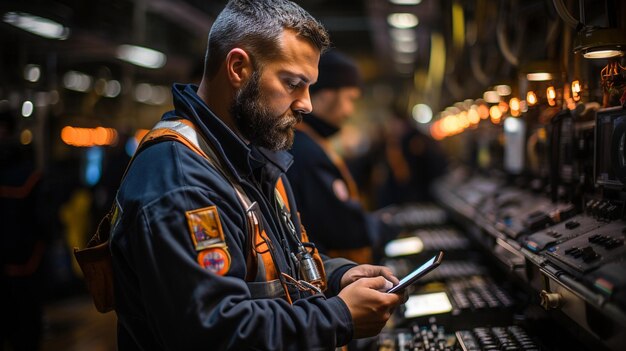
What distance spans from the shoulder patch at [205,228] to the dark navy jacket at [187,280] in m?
0.02

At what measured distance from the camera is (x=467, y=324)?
7.98ft

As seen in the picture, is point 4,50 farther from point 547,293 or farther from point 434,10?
point 547,293

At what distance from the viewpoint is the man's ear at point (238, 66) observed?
5.23ft

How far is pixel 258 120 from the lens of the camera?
1632 millimetres

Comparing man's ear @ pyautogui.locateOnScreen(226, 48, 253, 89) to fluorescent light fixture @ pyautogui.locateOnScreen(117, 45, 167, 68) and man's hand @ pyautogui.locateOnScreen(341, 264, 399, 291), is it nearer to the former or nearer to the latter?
man's hand @ pyautogui.locateOnScreen(341, 264, 399, 291)

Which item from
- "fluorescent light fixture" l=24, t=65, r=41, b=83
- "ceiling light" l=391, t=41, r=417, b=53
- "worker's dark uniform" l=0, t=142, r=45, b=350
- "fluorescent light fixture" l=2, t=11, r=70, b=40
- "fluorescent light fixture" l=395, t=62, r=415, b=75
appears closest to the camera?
"fluorescent light fixture" l=2, t=11, r=70, b=40

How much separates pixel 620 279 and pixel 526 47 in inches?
110

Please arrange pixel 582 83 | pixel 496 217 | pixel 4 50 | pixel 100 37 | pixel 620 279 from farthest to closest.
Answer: pixel 100 37, pixel 4 50, pixel 496 217, pixel 582 83, pixel 620 279

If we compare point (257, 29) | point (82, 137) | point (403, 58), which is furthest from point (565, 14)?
point (82, 137)

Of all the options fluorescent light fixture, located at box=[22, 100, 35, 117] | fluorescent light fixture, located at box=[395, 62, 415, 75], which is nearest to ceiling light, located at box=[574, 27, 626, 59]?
fluorescent light fixture, located at box=[22, 100, 35, 117]

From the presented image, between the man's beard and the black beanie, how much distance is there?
1.79 metres

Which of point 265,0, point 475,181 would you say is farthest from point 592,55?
point 475,181

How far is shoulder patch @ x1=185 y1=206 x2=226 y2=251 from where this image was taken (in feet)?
4.35

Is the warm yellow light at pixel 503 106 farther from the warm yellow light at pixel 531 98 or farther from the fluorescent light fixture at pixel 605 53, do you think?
the fluorescent light fixture at pixel 605 53
